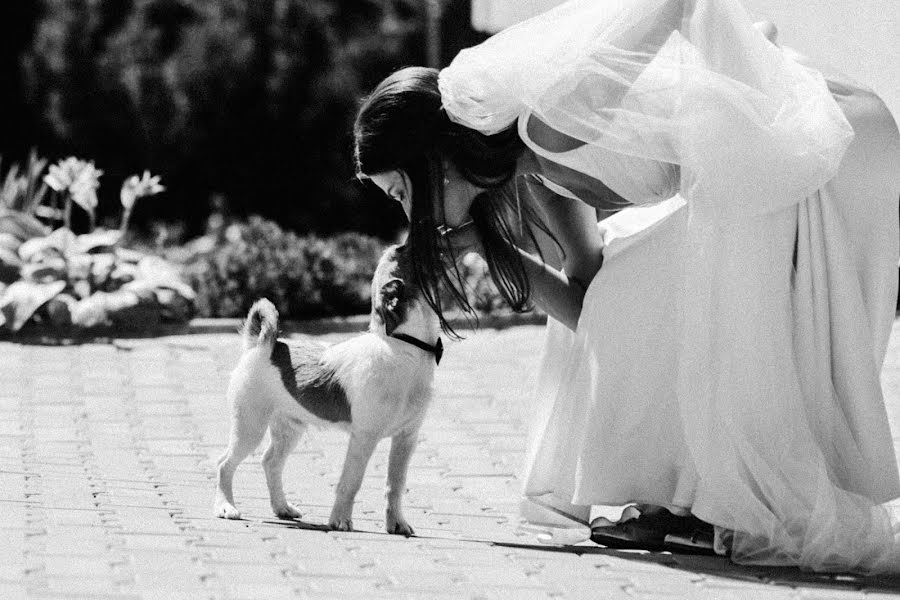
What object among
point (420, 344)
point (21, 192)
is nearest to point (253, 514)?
point (420, 344)

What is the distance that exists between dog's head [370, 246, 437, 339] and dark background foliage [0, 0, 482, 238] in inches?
356

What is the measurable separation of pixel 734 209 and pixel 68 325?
5611 mm

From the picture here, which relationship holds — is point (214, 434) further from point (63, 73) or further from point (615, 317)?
point (63, 73)

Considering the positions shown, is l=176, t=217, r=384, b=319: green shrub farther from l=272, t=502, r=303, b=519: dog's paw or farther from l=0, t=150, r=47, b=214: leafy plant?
l=272, t=502, r=303, b=519: dog's paw

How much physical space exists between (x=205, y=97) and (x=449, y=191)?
9.67 metres

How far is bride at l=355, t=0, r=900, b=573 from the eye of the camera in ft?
13.3

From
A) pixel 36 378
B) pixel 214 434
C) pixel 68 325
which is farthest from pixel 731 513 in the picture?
pixel 68 325

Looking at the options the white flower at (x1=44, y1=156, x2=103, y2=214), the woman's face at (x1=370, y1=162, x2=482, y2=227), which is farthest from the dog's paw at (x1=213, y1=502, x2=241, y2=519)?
the white flower at (x1=44, y1=156, x2=103, y2=214)

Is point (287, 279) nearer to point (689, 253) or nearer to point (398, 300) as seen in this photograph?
point (398, 300)

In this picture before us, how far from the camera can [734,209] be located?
4.07 metres

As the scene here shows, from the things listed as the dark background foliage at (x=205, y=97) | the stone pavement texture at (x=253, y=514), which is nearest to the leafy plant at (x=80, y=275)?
the stone pavement texture at (x=253, y=514)

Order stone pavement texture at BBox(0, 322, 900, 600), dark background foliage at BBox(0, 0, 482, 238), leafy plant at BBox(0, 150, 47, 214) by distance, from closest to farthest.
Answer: stone pavement texture at BBox(0, 322, 900, 600) < leafy plant at BBox(0, 150, 47, 214) < dark background foliage at BBox(0, 0, 482, 238)

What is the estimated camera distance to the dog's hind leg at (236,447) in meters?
4.52

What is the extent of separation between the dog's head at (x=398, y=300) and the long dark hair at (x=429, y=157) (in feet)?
0.25
